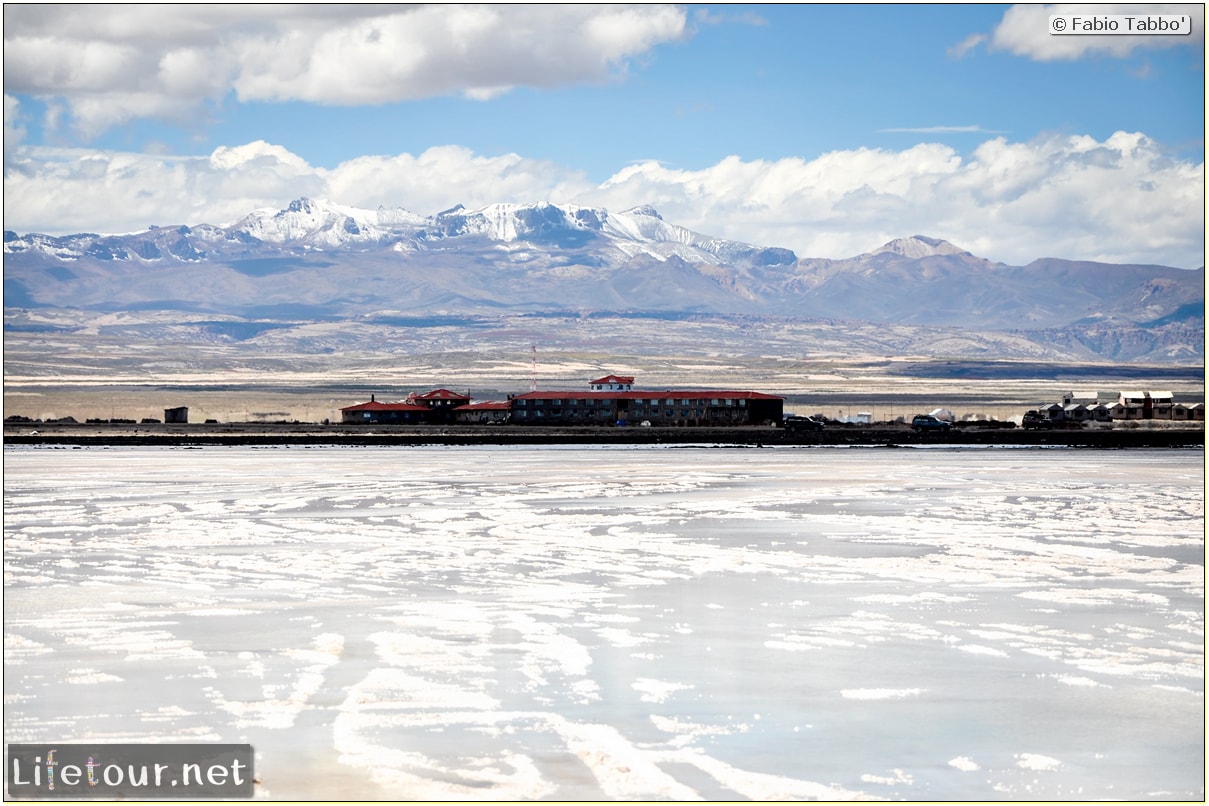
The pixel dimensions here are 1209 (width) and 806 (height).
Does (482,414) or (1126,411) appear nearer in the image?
(482,414)

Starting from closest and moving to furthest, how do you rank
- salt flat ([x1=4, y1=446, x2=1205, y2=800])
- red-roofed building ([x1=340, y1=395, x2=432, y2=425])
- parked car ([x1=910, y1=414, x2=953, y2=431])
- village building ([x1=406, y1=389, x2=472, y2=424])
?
salt flat ([x1=4, y1=446, x2=1205, y2=800]) → parked car ([x1=910, y1=414, x2=953, y2=431]) → village building ([x1=406, y1=389, x2=472, y2=424]) → red-roofed building ([x1=340, y1=395, x2=432, y2=425])

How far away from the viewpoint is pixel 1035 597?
22547 millimetres

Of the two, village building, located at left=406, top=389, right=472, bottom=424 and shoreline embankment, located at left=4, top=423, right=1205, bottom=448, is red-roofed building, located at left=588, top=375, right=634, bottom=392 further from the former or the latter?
shoreline embankment, located at left=4, top=423, right=1205, bottom=448

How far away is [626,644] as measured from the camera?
18.9 metres

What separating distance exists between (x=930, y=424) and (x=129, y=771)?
82.3m

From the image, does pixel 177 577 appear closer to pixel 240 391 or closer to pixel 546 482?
pixel 546 482

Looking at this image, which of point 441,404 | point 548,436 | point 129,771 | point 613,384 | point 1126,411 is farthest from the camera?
point 613,384

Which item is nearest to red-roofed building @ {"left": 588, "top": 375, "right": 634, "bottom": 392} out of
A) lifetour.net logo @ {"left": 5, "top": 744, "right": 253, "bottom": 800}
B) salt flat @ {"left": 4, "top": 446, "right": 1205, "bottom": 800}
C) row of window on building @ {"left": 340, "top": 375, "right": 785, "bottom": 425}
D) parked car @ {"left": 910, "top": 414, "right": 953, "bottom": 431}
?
row of window on building @ {"left": 340, "top": 375, "right": 785, "bottom": 425}

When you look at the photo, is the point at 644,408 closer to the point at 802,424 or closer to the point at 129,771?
the point at 802,424

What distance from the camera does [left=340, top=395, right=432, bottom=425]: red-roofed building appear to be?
9394cm

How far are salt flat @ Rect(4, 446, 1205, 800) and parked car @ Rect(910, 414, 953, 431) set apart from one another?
51.8 m

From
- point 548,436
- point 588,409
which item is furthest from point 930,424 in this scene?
point 548,436

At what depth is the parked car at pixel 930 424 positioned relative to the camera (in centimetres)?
8925

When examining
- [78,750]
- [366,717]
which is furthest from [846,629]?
[78,750]
